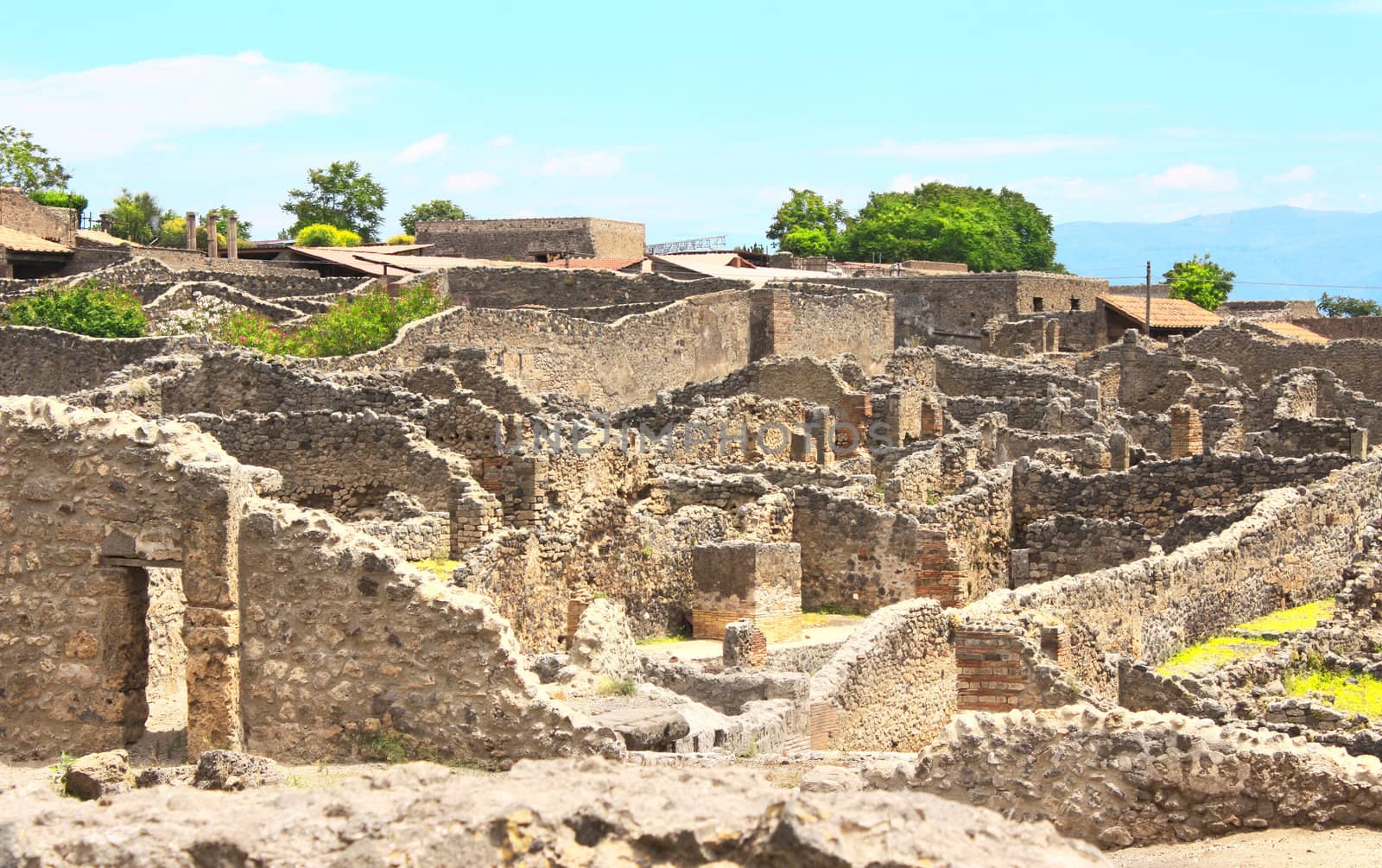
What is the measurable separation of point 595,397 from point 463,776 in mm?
23679

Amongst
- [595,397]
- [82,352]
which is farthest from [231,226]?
[82,352]

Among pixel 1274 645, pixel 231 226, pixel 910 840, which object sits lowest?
pixel 1274 645

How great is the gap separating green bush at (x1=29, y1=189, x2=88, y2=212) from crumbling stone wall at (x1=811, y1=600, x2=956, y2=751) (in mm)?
44131

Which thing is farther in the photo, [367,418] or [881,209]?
[881,209]

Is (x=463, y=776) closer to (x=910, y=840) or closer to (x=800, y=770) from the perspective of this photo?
(x=910, y=840)

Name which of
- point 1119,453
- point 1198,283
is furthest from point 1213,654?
point 1198,283

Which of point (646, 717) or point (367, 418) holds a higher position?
point (367, 418)

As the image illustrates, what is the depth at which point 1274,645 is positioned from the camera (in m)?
14.1

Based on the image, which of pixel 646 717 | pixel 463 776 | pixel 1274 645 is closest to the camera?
pixel 463 776

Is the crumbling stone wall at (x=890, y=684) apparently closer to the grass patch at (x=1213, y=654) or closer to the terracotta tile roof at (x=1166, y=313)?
the grass patch at (x=1213, y=654)

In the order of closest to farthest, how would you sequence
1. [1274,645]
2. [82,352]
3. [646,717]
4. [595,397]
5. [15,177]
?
[646,717] → [1274,645] → [82,352] → [595,397] → [15,177]

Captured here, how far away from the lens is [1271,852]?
762cm

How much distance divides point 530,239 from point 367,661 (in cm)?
4080

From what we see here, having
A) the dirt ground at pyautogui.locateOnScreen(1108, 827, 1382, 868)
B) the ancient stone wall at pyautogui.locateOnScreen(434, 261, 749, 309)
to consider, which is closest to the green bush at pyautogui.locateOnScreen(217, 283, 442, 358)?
the ancient stone wall at pyautogui.locateOnScreen(434, 261, 749, 309)
